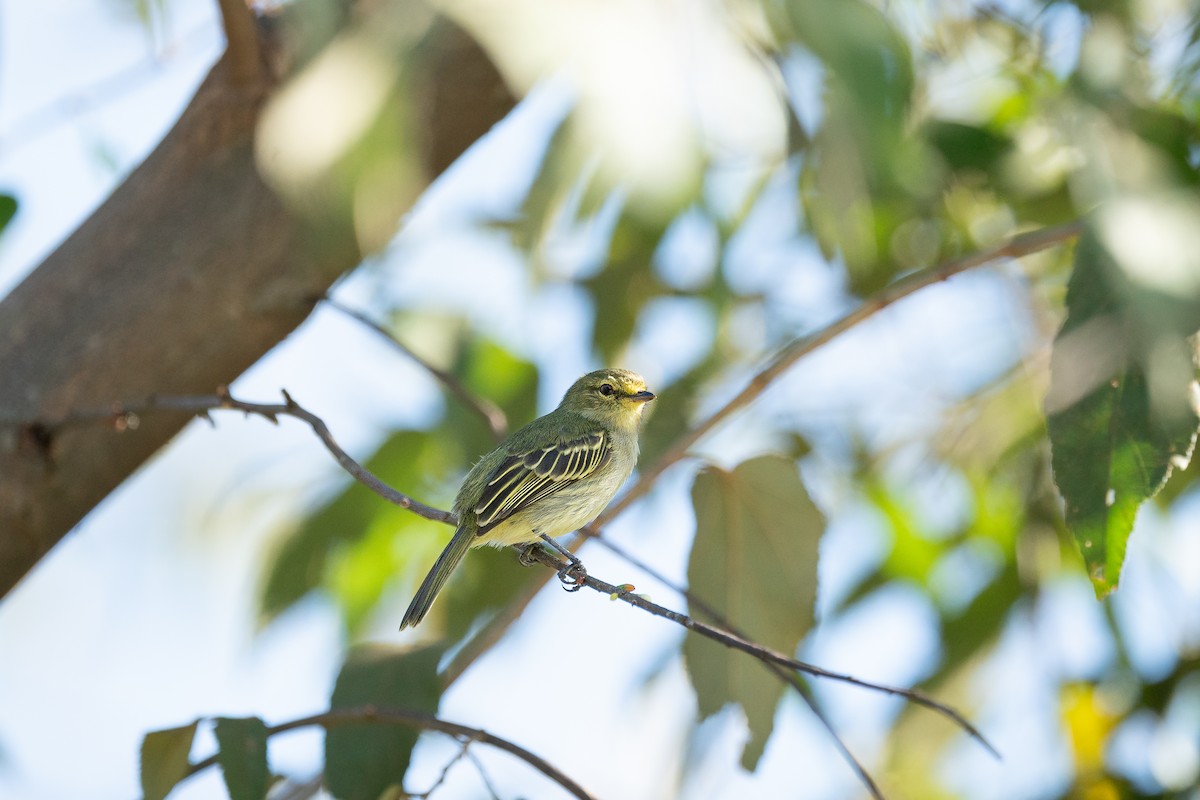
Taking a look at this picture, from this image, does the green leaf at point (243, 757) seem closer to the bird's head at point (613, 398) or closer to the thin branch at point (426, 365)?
the thin branch at point (426, 365)

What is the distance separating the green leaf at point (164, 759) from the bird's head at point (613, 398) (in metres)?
1.10

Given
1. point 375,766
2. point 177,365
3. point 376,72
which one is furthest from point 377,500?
point 376,72

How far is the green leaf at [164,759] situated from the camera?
187 centimetres

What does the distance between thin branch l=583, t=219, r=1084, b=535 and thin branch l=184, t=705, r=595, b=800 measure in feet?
1.30

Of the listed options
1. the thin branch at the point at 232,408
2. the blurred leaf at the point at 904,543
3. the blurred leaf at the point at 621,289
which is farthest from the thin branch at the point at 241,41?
the blurred leaf at the point at 904,543

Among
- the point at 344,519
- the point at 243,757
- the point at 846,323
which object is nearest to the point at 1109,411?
the point at 846,323

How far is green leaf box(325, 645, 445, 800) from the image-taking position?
77.2 inches

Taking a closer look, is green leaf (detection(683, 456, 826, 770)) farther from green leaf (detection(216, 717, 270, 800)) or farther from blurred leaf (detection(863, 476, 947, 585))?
blurred leaf (detection(863, 476, 947, 585))

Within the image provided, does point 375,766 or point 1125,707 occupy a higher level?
point 375,766

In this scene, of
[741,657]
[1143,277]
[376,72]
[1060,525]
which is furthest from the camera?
[1060,525]

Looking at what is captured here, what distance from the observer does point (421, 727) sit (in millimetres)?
1974

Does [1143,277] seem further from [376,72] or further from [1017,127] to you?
[1017,127]

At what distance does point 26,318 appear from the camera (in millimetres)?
2227

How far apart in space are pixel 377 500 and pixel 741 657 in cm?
140
